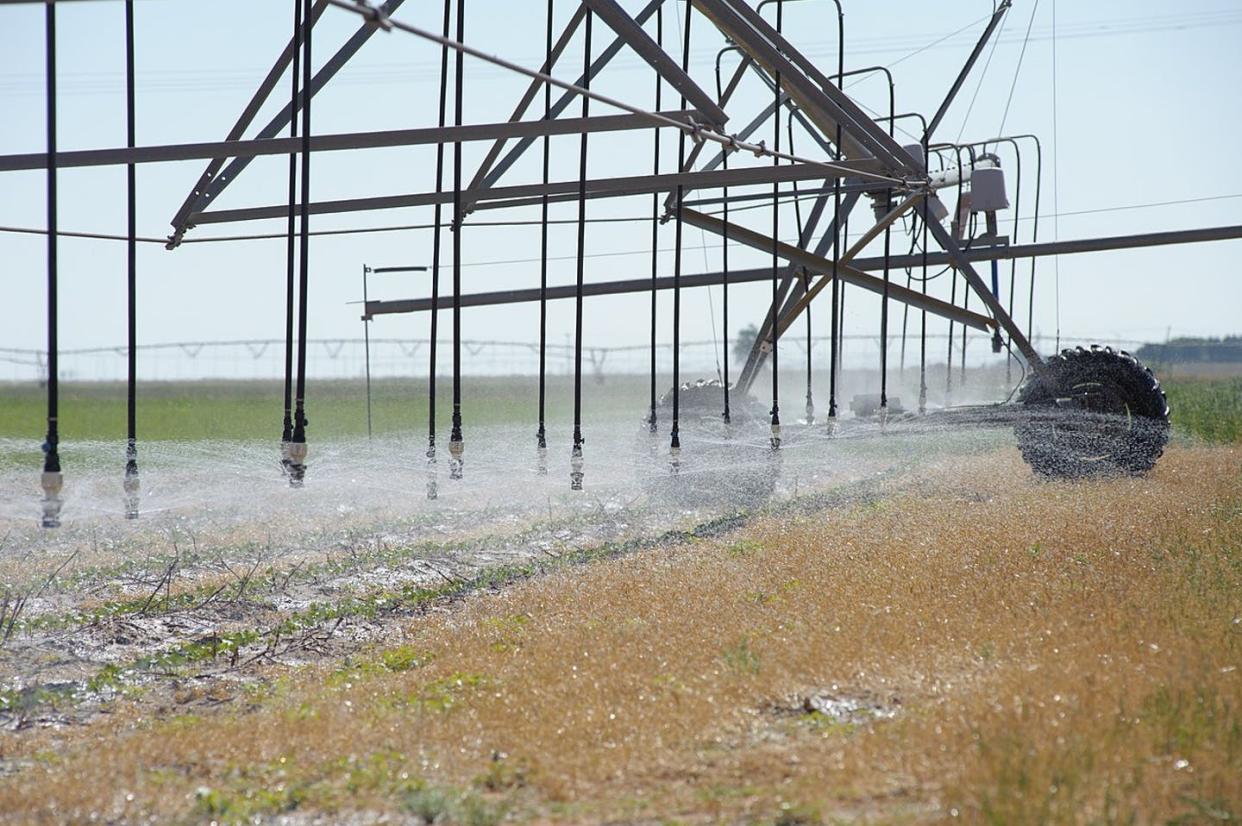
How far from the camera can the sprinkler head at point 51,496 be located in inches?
282

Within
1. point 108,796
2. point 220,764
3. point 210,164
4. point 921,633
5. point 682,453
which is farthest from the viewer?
point 682,453

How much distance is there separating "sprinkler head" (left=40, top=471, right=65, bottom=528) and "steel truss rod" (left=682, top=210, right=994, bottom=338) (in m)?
7.27

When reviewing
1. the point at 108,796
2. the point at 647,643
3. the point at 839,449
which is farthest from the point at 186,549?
the point at 839,449

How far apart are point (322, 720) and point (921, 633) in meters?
3.03

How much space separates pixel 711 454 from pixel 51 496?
307 inches

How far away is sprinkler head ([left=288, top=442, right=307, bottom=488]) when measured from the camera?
333 inches

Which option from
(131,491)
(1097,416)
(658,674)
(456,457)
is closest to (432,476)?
(456,457)

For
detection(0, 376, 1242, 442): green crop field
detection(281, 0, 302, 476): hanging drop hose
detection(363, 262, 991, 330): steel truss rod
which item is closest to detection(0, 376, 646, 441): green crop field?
detection(0, 376, 1242, 442): green crop field

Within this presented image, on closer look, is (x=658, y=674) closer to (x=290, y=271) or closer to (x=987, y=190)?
(x=290, y=271)

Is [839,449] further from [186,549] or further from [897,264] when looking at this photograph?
[186,549]

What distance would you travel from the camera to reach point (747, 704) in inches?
229

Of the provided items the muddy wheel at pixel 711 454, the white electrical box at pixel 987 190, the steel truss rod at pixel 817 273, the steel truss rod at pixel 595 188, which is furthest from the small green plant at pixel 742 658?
the white electrical box at pixel 987 190

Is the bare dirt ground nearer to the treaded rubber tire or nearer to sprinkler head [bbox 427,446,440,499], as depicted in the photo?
sprinkler head [bbox 427,446,440,499]

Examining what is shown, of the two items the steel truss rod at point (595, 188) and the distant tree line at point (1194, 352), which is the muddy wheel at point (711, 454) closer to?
the steel truss rod at point (595, 188)
